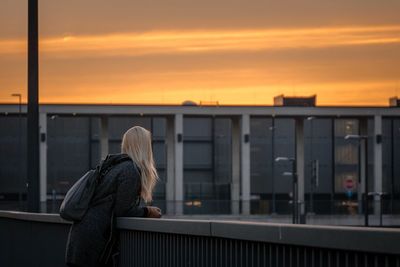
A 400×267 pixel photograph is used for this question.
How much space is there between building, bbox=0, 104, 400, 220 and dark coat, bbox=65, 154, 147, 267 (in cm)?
6362

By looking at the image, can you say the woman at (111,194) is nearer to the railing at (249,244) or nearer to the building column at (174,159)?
the railing at (249,244)

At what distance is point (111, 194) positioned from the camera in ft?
25.0

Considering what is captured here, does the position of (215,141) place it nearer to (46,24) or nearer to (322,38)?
(322,38)

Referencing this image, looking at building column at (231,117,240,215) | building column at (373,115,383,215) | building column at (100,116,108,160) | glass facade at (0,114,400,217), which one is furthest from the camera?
glass facade at (0,114,400,217)

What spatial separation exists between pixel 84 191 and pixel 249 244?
159cm

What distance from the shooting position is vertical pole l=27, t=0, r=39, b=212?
1510 cm

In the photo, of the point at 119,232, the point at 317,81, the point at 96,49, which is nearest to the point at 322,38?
the point at 96,49

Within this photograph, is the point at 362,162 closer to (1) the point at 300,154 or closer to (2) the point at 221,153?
(1) the point at 300,154

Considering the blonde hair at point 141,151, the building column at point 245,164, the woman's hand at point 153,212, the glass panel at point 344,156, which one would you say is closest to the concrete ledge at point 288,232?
the woman's hand at point 153,212

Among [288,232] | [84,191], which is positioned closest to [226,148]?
[84,191]

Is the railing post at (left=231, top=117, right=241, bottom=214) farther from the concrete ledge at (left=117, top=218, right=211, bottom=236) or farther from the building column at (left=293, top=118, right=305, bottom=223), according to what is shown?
the concrete ledge at (left=117, top=218, right=211, bottom=236)

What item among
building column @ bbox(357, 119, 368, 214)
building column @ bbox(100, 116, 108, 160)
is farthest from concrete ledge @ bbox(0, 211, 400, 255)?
building column @ bbox(357, 119, 368, 214)

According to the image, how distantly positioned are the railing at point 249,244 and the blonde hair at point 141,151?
14.0 inches

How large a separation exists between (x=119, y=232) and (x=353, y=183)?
76131mm
